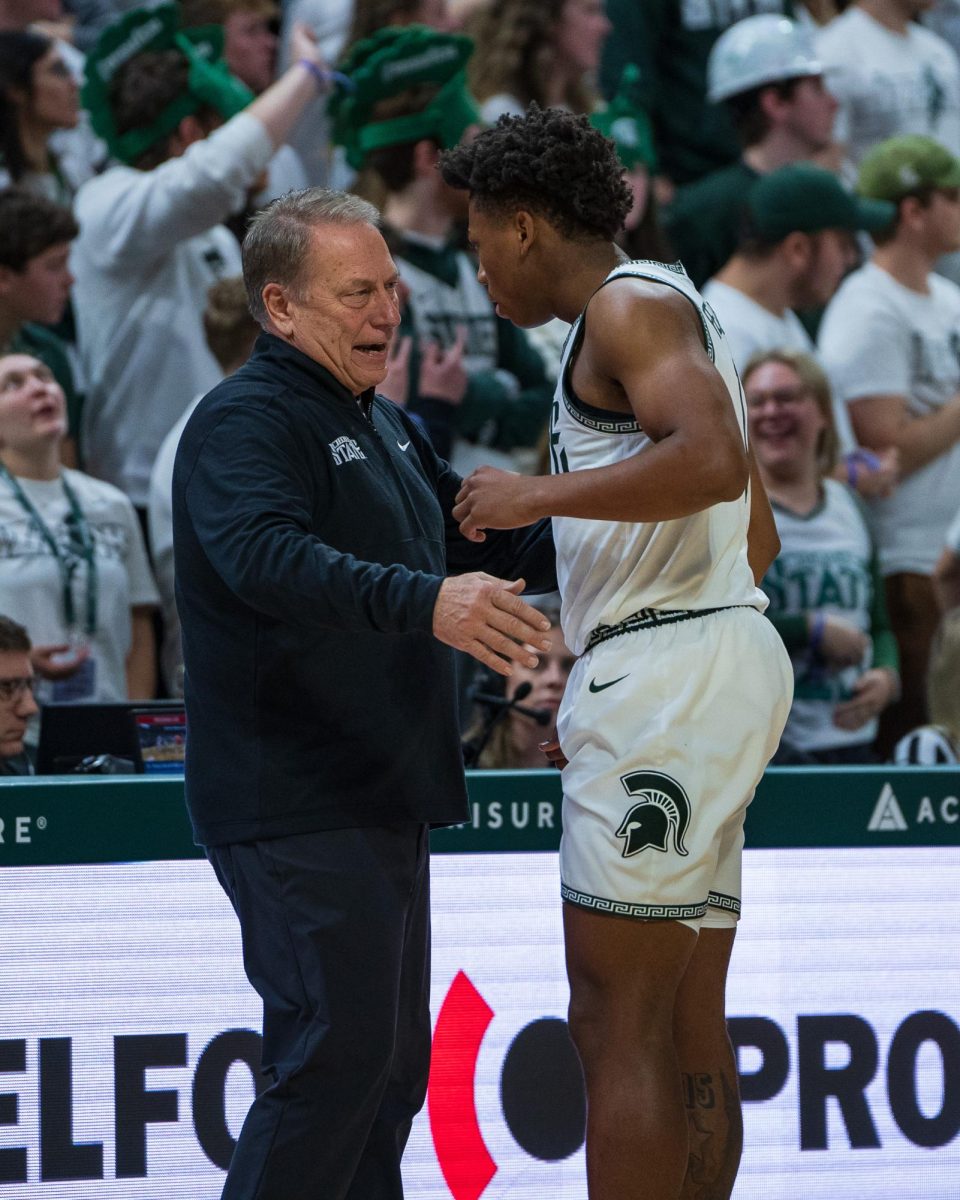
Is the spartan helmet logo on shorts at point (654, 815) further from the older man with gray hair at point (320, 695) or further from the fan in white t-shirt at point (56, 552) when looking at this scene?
the fan in white t-shirt at point (56, 552)

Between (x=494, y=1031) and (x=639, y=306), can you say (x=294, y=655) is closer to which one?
(x=639, y=306)

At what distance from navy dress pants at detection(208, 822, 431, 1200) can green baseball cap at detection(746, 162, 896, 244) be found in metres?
3.77

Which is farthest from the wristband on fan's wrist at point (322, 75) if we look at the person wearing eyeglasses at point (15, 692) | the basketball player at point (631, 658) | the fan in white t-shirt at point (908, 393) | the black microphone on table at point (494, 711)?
the basketball player at point (631, 658)

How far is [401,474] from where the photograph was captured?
2920 millimetres

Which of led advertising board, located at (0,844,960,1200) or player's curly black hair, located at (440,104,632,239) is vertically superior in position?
player's curly black hair, located at (440,104,632,239)

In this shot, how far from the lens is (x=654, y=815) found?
2639 mm

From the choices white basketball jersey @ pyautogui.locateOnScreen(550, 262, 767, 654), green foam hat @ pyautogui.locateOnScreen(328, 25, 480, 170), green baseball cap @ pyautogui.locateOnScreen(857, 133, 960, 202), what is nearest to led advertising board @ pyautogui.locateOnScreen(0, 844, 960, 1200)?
white basketball jersey @ pyautogui.locateOnScreen(550, 262, 767, 654)

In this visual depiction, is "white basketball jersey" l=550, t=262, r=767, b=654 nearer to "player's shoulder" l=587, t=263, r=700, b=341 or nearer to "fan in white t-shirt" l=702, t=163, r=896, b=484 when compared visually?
"player's shoulder" l=587, t=263, r=700, b=341

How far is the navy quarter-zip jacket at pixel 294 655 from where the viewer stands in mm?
2666

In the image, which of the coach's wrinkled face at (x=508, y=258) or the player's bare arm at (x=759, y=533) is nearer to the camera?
the coach's wrinkled face at (x=508, y=258)

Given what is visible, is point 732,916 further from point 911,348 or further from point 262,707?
point 911,348

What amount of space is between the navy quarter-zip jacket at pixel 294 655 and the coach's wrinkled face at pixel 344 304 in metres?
0.04

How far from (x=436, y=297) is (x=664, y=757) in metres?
3.18

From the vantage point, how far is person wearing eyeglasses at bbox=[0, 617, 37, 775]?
12.8ft
